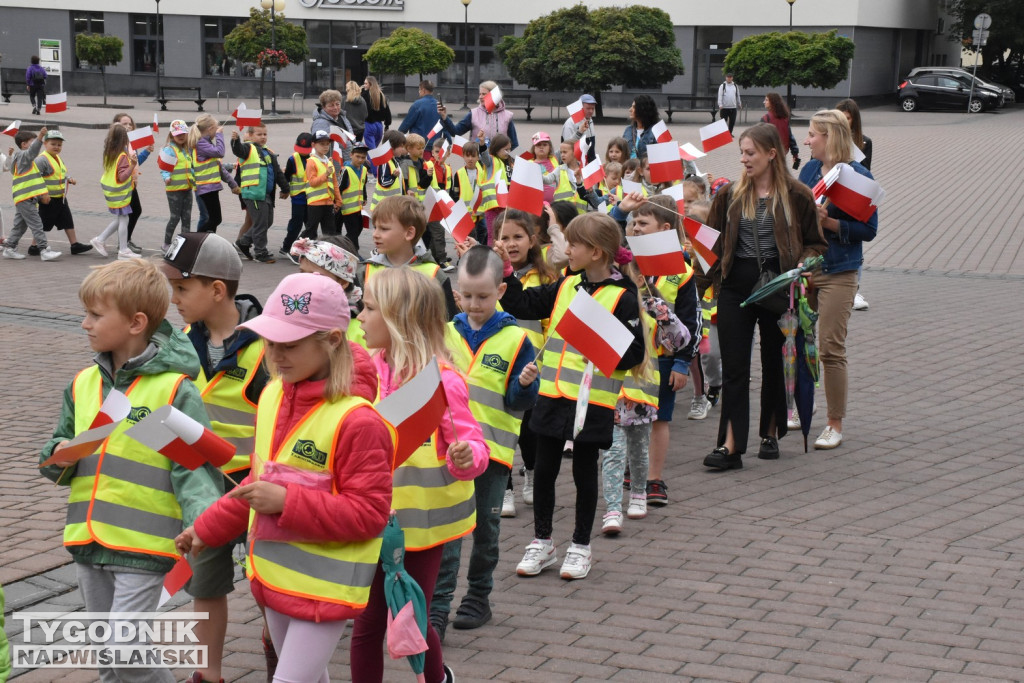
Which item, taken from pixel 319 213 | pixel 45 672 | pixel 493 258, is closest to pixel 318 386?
pixel 493 258

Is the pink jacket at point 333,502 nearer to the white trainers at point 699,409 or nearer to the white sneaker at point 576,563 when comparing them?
the white sneaker at point 576,563

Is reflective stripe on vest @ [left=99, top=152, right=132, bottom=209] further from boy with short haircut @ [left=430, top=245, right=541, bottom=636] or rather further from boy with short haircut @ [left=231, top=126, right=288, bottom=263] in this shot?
boy with short haircut @ [left=430, top=245, right=541, bottom=636]

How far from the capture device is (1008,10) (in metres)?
49.6

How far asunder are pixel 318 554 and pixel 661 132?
770cm

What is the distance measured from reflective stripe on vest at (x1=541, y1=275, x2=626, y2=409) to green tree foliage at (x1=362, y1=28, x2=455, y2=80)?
4052 centimetres

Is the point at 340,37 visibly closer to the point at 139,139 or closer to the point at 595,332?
the point at 139,139

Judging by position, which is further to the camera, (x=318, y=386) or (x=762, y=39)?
(x=762, y=39)

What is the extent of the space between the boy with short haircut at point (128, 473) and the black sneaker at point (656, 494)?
3325 mm

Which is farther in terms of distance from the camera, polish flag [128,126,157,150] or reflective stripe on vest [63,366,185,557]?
polish flag [128,126,157,150]

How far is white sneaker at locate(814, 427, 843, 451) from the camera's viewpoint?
7.68 metres

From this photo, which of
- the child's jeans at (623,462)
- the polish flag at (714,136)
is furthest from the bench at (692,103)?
the child's jeans at (623,462)

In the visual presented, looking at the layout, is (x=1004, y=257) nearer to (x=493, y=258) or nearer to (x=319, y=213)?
(x=319, y=213)

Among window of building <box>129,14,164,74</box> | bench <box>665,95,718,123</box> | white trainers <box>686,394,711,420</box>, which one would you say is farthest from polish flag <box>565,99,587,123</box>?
window of building <box>129,14,164,74</box>

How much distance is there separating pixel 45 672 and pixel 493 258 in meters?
2.27
